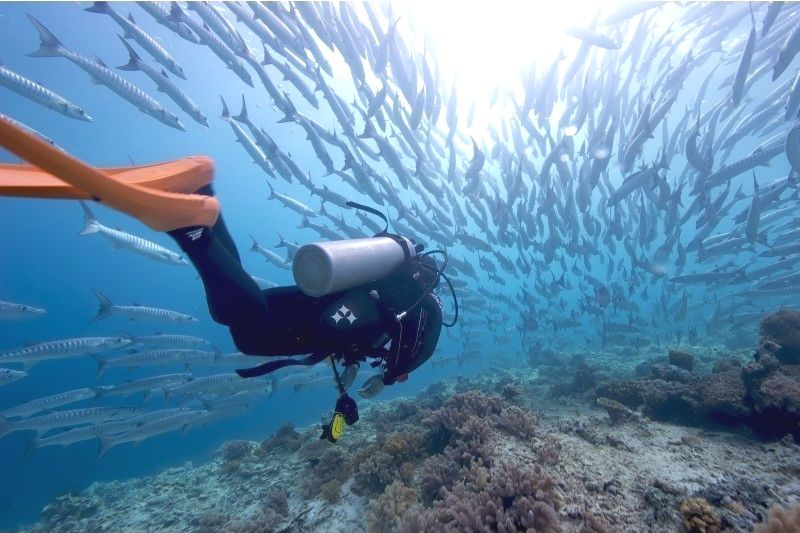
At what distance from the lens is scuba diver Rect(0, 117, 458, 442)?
1.88m

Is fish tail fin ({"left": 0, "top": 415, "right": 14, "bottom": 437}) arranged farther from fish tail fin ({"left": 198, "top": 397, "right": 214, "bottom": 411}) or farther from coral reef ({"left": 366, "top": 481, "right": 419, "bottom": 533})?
coral reef ({"left": 366, "top": 481, "right": 419, "bottom": 533})

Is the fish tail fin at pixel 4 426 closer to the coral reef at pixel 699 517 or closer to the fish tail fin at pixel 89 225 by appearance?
the fish tail fin at pixel 89 225

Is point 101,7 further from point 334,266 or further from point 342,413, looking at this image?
point 342,413

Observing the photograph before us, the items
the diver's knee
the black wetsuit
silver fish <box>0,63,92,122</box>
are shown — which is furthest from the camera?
silver fish <box>0,63,92,122</box>

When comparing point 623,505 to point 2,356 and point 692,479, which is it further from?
point 2,356

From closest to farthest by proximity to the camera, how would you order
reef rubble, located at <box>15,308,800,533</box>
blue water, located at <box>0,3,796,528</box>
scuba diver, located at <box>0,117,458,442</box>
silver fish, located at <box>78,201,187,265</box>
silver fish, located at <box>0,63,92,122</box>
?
scuba diver, located at <box>0,117,458,442</box> < reef rubble, located at <box>15,308,800,533</box> < silver fish, located at <box>0,63,92,122</box> < silver fish, located at <box>78,201,187,265</box> < blue water, located at <box>0,3,796,528</box>

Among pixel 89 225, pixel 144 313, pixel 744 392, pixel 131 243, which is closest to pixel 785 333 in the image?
pixel 744 392

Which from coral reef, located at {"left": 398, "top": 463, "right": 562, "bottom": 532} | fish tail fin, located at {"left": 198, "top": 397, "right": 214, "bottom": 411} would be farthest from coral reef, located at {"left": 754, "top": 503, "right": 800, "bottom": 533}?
fish tail fin, located at {"left": 198, "top": 397, "right": 214, "bottom": 411}

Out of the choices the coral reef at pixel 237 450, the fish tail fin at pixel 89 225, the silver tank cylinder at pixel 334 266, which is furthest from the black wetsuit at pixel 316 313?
the fish tail fin at pixel 89 225

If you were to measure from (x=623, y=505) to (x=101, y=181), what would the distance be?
5.14 meters

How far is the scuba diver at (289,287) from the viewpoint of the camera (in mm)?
1876

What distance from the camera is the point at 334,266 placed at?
2725 millimetres

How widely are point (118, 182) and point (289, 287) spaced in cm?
181

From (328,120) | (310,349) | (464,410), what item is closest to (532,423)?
(464,410)
